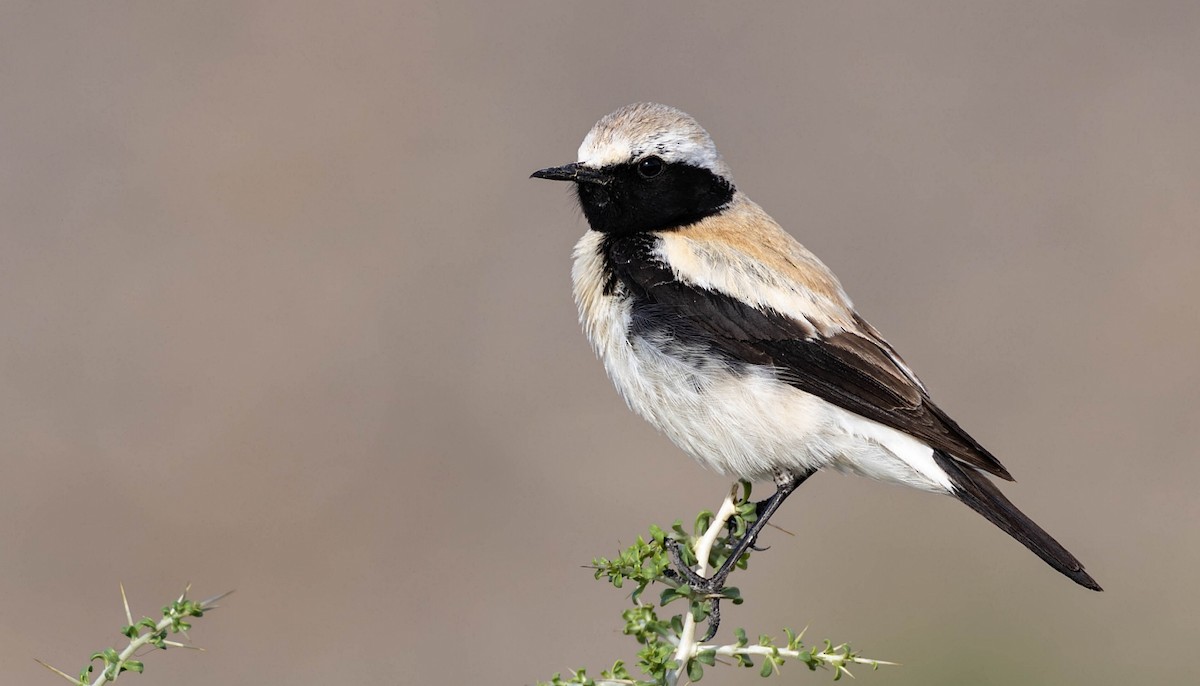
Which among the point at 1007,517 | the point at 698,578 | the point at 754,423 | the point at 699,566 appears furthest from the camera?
the point at 754,423

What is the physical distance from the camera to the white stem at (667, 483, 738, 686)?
3.05 meters

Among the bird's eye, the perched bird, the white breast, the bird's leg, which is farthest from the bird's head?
the bird's leg

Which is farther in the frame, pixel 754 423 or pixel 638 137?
pixel 638 137

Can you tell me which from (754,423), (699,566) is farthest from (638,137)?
(699,566)

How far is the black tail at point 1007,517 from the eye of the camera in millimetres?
3879

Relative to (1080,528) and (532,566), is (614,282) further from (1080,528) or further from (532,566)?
(1080,528)

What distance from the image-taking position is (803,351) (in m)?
4.37

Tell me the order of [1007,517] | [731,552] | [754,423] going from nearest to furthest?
1. [731,552]
2. [1007,517]
3. [754,423]

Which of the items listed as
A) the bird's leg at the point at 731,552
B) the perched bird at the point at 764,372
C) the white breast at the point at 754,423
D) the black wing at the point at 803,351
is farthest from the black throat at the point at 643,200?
the bird's leg at the point at 731,552

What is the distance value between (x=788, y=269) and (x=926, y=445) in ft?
2.41

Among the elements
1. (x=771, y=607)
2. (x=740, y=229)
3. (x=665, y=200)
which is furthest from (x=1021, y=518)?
(x=771, y=607)

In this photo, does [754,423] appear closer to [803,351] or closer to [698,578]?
[803,351]

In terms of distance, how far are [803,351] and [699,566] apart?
108 cm

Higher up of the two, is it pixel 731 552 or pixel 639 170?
pixel 639 170
